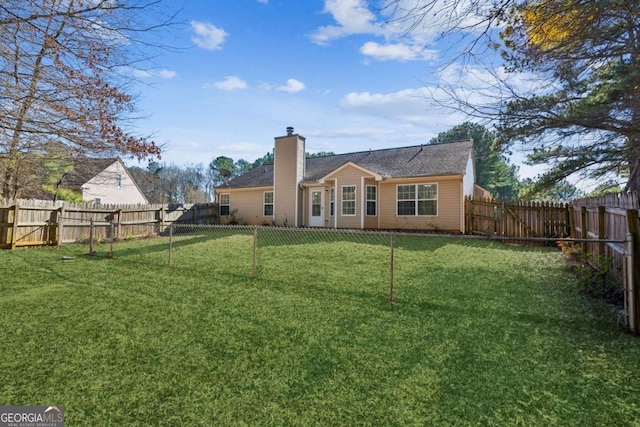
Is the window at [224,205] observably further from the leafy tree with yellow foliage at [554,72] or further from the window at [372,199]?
the leafy tree with yellow foliage at [554,72]

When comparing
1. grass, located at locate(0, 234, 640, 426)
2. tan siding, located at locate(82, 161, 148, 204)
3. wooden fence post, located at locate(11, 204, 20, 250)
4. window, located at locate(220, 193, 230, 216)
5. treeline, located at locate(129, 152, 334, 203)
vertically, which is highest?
treeline, located at locate(129, 152, 334, 203)

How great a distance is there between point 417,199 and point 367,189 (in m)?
2.44

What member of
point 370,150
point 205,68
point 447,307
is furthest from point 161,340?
point 370,150

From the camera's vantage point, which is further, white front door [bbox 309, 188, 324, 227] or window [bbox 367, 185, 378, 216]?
white front door [bbox 309, 188, 324, 227]

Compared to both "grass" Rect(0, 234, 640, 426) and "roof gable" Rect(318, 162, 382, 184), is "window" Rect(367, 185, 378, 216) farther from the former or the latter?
"grass" Rect(0, 234, 640, 426)

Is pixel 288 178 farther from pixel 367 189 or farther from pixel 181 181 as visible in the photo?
pixel 181 181

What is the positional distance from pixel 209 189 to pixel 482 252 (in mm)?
50781

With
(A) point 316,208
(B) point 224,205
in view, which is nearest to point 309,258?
(A) point 316,208

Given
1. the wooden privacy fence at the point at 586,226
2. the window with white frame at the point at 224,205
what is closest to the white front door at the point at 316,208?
the window with white frame at the point at 224,205

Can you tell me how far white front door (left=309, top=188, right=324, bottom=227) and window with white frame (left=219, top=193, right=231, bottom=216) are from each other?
6.51 m

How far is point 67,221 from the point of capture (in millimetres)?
11766

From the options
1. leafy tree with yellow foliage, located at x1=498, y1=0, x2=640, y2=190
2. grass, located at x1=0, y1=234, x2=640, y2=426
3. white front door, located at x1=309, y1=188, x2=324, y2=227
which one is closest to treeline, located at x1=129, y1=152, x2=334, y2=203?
white front door, located at x1=309, y1=188, x2=324, y2=227

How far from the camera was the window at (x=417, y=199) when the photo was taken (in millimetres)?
14938

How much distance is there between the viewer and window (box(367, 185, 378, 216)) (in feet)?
53.1
